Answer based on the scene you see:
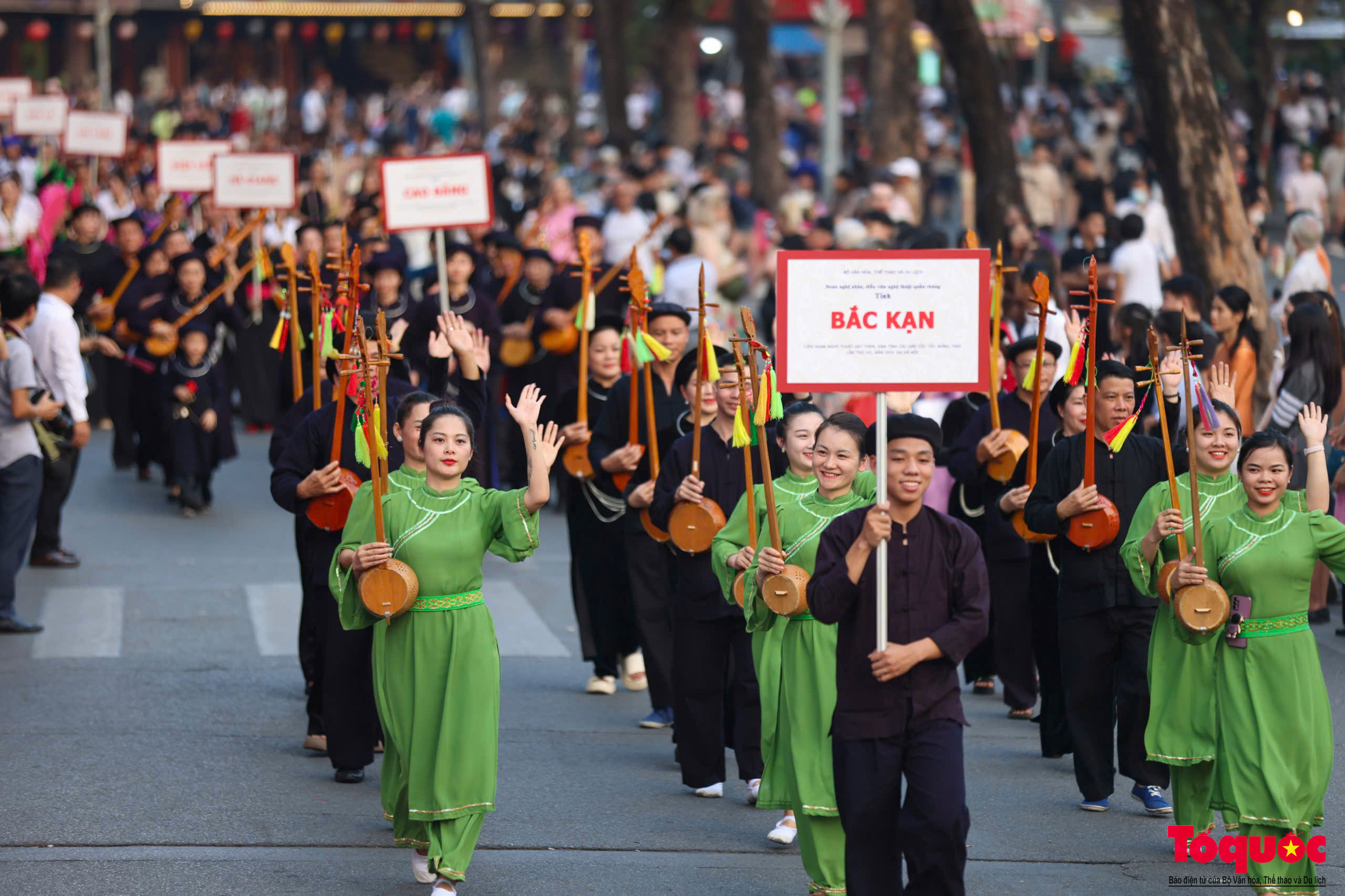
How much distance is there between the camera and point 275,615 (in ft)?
37.7

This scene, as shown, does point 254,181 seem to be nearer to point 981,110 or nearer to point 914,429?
point 981,110

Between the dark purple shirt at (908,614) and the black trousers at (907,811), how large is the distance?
0.17ft

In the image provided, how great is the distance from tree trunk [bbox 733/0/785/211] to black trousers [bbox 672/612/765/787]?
64.1 feet

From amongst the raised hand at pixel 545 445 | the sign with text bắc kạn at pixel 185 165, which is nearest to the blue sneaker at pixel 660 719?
the raised hand at pixel 545 445

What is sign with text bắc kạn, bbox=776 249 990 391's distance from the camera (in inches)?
239

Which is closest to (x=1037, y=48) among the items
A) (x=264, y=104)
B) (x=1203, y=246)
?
(x=264, y=104)

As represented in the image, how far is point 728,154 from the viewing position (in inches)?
1114

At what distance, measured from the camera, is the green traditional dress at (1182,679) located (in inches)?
265

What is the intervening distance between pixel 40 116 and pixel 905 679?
60.9 ft

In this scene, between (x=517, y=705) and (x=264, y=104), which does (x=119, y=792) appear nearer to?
(x=517, y=705)

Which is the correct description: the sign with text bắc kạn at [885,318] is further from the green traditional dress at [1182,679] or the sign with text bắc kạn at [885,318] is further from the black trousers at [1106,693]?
the black trousers at [1106,693]

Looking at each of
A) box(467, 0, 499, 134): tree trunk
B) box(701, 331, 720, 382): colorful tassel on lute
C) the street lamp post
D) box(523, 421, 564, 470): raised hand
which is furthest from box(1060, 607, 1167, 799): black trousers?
box(467, 0, 499, 134): tree trunk

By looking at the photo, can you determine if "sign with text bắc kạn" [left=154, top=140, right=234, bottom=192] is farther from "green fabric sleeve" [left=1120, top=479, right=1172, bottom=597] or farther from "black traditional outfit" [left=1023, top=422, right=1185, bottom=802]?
"green fabric sleeve" [left=1120, top=479, right=1172, bottom=597]

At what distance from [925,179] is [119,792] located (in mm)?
22681
